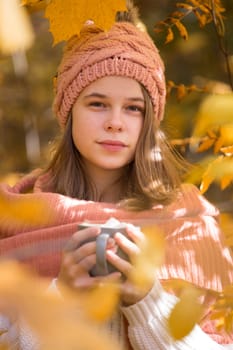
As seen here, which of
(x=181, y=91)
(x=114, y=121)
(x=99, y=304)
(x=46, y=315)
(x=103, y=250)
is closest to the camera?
(x=46, y=315)

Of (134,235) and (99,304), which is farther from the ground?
(99,304)

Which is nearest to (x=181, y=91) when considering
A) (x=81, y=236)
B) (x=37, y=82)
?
(x=81, y=236)

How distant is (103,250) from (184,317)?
1.53ft

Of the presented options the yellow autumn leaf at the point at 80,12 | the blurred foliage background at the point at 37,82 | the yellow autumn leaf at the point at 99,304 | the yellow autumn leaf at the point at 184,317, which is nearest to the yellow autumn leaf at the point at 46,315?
the yellow autumn leaf at the point at 99,304

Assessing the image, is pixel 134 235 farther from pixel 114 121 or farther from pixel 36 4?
pixel 36 4

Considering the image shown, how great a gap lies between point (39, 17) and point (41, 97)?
0.52m

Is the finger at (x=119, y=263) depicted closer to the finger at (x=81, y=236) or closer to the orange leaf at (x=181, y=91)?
the finger at (x=81, y=236)

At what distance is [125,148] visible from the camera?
152 cm

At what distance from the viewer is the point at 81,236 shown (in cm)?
123

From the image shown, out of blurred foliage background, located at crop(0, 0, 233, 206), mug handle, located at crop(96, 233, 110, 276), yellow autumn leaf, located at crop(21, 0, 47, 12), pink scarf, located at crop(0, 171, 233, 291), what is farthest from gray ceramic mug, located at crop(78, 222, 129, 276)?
blurred foliage background, located at crop(0, 0, 233, 206)

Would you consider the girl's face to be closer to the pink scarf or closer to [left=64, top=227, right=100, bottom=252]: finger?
the pink scarf

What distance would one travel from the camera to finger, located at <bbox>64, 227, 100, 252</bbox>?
1212 millimetres

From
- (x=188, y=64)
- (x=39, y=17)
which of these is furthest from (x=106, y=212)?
(x=39, y=17)

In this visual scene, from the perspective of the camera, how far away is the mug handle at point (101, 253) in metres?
1.19
